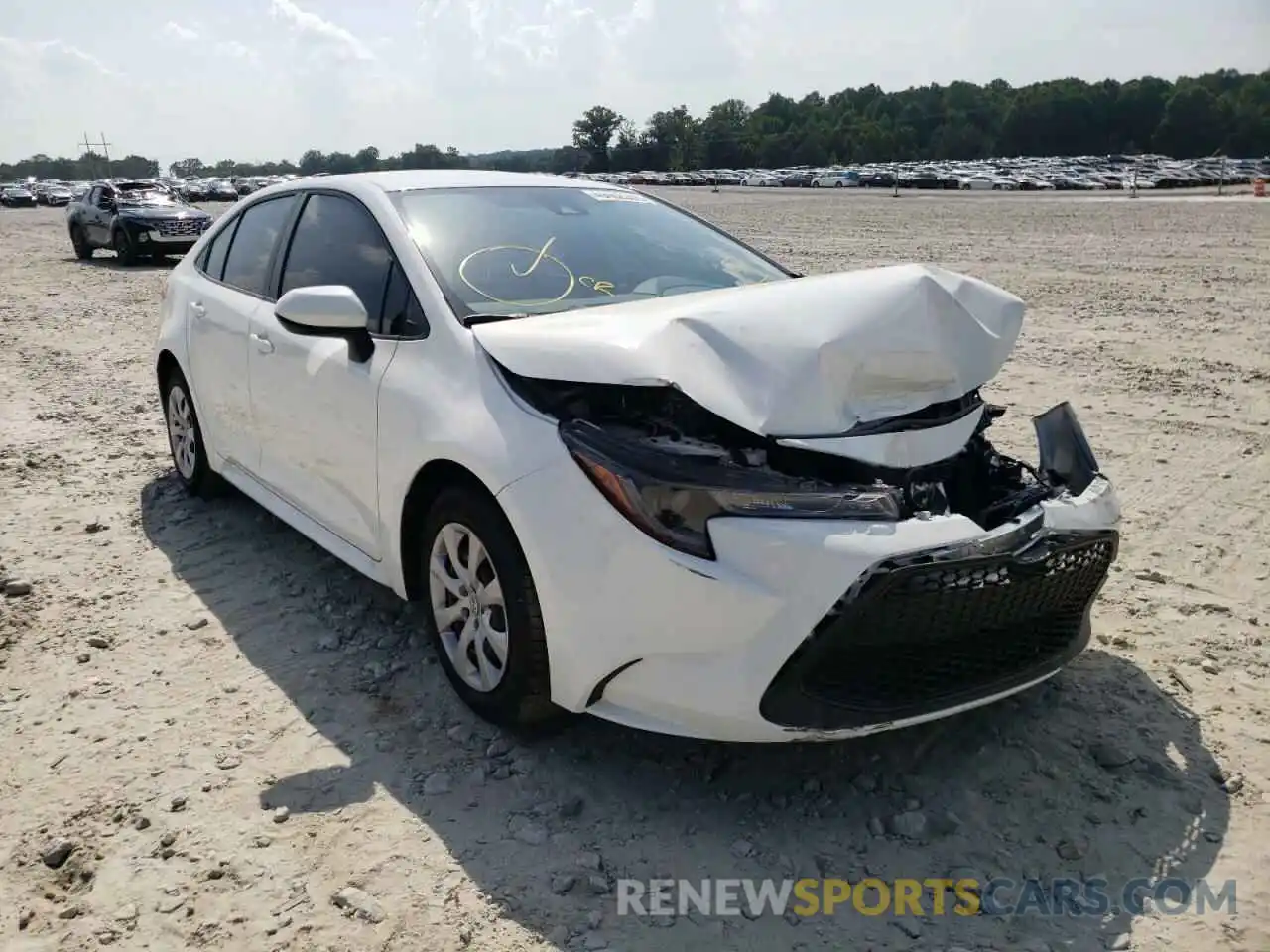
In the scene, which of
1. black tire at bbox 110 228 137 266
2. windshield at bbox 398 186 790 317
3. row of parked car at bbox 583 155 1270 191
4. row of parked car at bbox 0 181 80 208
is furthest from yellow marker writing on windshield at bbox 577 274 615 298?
row of parked car at bbox 0 181 80 208

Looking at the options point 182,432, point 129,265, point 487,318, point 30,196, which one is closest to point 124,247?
point 129,265

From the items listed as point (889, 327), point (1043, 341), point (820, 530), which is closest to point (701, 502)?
point (820, 530)

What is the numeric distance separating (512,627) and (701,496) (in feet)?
2.33

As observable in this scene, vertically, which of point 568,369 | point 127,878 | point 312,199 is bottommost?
point 127,878

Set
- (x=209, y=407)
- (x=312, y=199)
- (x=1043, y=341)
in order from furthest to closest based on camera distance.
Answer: (x=1043, y=341)
(x=209, y=407)
(x=312, y=199)

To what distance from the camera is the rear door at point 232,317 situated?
4.53m

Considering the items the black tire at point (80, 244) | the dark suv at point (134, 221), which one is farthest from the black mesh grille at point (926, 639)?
the black tire at point (80, 244)

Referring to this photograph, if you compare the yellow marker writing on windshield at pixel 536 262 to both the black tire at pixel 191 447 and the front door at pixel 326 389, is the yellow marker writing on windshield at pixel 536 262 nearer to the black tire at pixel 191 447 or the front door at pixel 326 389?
the front door at pixel 326 389

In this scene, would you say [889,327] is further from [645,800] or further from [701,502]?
[645,800]

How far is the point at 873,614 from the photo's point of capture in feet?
8.34

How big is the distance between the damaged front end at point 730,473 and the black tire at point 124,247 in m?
19.2

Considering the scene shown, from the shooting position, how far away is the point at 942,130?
403 ft

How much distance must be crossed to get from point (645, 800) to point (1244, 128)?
12699 centimetres

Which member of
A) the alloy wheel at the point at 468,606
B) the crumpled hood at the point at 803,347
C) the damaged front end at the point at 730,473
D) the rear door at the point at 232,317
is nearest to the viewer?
the damaged front end at the point at 730,473
